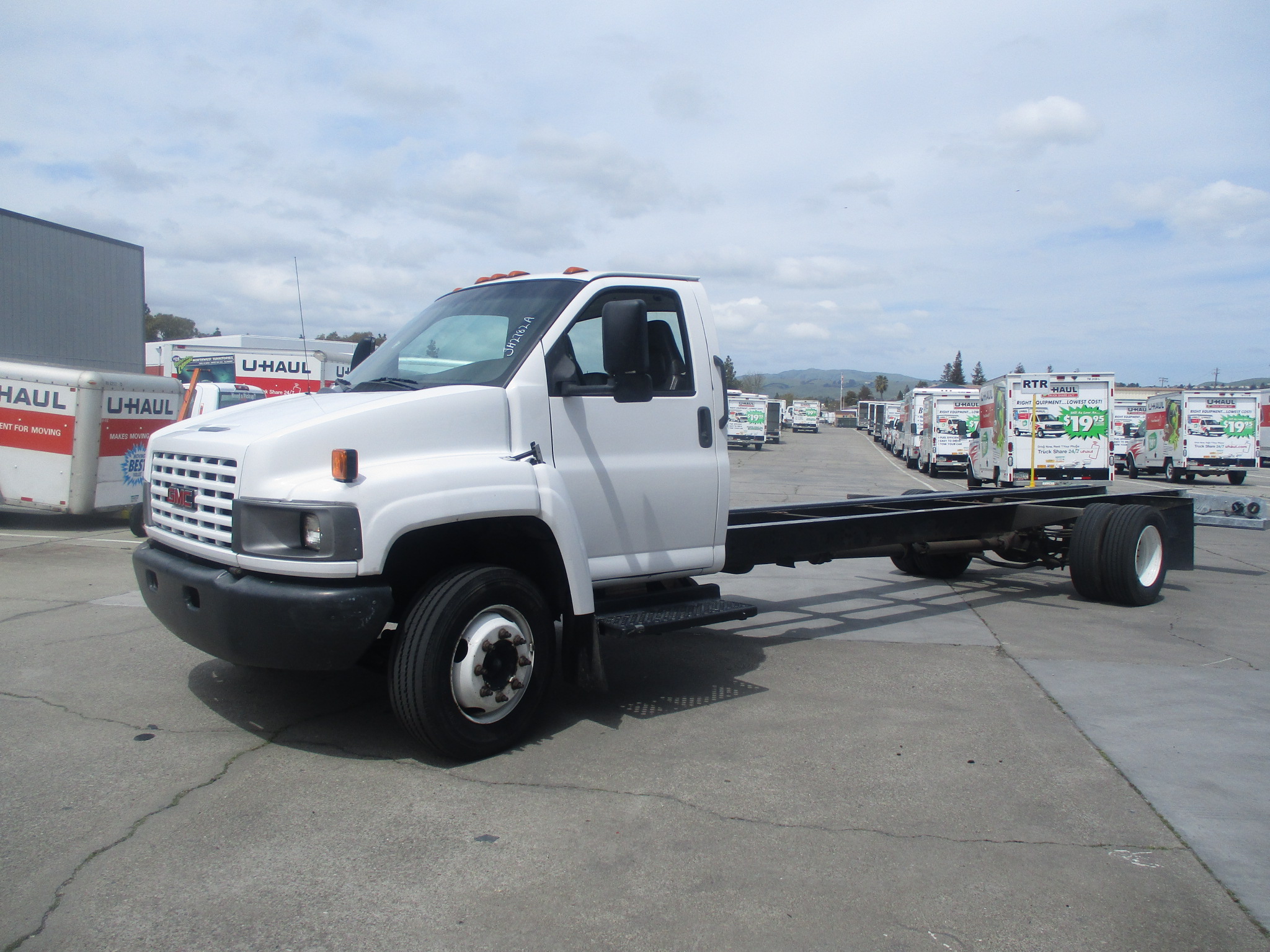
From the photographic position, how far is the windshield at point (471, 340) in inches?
188

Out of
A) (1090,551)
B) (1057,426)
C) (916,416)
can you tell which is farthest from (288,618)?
(916,416)

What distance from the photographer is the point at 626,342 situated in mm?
4660

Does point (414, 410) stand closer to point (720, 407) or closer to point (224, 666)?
point (720, 407)

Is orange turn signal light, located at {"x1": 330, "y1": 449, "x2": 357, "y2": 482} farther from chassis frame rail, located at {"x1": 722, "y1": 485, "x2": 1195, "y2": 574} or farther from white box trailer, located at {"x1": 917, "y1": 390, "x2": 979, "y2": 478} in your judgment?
white box trailer, located at {"x1": 917, "y1": 390, "x2": 979, "y2": 478}

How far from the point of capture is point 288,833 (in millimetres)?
3619

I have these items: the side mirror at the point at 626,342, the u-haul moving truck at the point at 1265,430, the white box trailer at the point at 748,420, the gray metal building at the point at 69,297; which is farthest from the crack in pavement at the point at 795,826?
the white box trailer at the point at 748,420

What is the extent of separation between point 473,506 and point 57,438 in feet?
33.9

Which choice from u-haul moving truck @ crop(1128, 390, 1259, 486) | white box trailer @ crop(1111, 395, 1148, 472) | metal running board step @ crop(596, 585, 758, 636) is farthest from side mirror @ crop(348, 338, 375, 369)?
white box trailer @ crop(1111, 395, 1148, 472)

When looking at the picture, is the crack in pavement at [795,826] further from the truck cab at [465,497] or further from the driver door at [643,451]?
the driver door at [643,451]

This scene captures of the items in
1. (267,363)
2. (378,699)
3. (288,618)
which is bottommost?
(378,699)

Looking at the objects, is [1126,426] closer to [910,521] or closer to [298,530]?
[910,521]

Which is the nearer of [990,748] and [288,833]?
[288,833]

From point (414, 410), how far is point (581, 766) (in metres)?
1.83

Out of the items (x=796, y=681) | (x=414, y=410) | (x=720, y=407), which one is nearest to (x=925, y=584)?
(x=796, y=681)
